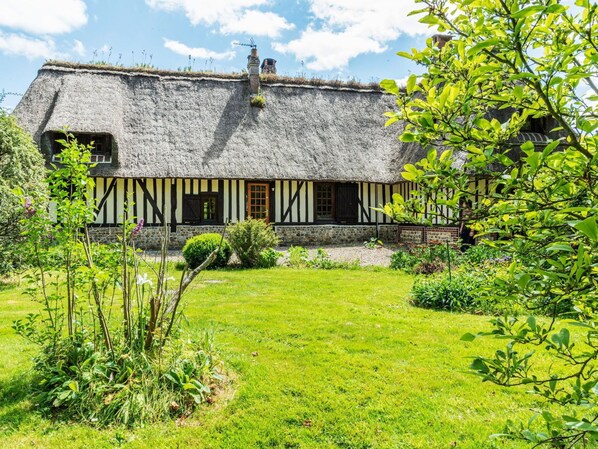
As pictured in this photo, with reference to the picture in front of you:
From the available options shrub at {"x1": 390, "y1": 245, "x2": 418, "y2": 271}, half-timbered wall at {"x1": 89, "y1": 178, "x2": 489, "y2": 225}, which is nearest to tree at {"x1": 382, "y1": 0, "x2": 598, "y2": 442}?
shrub at {"x1": 390, "y1": 245, "x2": 418, "y2": 271}

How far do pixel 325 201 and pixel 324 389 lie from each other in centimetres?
1347

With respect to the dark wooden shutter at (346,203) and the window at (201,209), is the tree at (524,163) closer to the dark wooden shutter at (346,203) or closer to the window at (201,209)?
the window at (201,209)

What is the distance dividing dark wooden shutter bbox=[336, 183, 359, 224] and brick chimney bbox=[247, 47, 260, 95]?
5.57 metres

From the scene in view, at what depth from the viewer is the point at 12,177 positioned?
8227 mm

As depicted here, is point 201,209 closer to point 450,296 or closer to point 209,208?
point 209,208

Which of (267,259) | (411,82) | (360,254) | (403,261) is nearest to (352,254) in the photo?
(360,254)

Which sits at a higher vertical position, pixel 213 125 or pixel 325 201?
pixel 213 125

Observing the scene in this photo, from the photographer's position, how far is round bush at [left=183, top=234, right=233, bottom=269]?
1043 cm

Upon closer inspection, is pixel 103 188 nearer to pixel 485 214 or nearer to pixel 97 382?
pixel 97 382

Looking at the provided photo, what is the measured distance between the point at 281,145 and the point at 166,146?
4346 millimetres

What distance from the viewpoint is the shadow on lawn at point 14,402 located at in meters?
3.13

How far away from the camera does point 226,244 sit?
11.0 meters

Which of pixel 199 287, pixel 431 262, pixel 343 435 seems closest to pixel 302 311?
pixel 199 287

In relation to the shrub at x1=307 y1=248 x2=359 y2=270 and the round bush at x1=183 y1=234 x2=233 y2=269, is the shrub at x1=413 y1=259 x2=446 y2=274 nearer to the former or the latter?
the shrub at x1=307 y1=248 x2=359 y2=270
